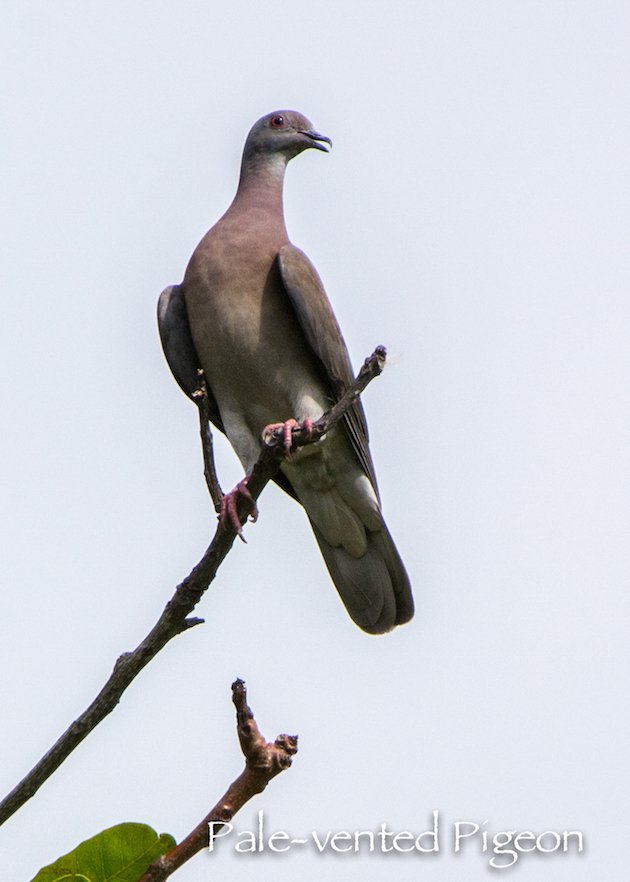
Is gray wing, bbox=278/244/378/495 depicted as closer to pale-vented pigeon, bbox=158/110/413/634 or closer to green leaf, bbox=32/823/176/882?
pale-vented pigeon, bbox=158/110/413/634

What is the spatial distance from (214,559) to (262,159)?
273cm

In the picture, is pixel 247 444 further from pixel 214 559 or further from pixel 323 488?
pixel 214 559

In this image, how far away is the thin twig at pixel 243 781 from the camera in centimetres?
224

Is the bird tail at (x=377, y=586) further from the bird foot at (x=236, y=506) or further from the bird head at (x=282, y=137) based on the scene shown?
the bird head at (x=282, y=137)

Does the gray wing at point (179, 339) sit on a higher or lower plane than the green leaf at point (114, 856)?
higher

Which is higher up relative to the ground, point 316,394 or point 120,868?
point 316,394

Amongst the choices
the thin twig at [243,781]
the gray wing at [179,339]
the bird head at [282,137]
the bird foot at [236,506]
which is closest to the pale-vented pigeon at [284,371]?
the gray wing at [179,339]

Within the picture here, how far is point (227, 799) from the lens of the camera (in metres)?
2.29

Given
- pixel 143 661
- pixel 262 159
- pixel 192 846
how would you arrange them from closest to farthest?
1. pixel 192 846
2. pixel 143 661
3. pixel 262 159

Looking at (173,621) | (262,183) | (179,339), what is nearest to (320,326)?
(179,339)

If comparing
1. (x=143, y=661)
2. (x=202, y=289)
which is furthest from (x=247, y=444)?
(x=143, y=661)

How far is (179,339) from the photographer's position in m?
5.08

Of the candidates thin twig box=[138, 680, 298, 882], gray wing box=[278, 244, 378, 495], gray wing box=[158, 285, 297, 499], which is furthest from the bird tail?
thin twig box=[138, 680, 298, 882]

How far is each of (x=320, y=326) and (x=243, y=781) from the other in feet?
8.96
